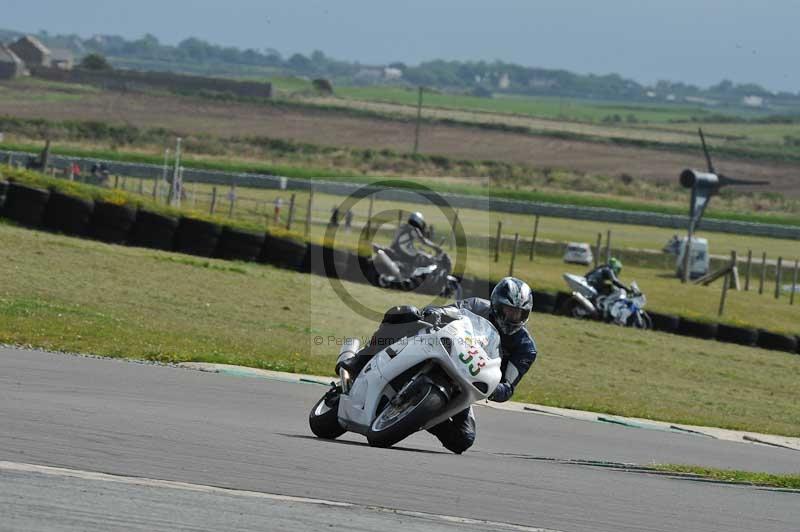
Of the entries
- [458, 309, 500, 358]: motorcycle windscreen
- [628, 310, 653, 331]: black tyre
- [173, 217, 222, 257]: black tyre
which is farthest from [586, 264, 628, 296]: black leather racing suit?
[458, 309, 500, 358]: motorcycle windscreen

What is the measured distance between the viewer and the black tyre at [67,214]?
23234mm

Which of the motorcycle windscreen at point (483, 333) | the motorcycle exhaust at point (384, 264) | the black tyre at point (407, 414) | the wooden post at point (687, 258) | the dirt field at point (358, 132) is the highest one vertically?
the motorcycle windscreen at point (483, 333)

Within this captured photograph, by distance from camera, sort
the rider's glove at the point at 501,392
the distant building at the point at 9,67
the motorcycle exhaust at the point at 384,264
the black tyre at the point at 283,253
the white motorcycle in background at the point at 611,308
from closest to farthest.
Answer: the rider's glove at the point at 501,392 → the black tyre at the point at 283,253 → the motorcycle exhaust at the point at 384,264 → the white motorcycle in background at the point at 611,308 → the distant building at the point at 9,67

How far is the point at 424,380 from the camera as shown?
8.57 m

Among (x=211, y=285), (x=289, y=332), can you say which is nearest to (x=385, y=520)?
(x=289, y=332)

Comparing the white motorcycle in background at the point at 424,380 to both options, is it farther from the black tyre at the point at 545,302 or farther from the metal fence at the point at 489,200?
the metal fence at the point at 489,200

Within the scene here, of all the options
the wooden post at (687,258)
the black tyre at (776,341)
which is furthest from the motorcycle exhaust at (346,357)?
the wooden post at (687,258)

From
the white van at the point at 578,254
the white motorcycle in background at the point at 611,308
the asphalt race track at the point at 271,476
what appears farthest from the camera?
the white van at the point at 578,254

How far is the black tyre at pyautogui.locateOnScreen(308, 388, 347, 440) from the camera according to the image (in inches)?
368

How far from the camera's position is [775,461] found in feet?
40.2

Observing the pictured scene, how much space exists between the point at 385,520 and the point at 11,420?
2561 millimetres

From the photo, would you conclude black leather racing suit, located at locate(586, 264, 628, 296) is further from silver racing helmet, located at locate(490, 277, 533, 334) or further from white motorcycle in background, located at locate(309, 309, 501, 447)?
white motorcycle in background, located at locate(309, 309, 501, 447)

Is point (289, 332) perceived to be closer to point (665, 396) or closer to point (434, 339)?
point (665, 396)

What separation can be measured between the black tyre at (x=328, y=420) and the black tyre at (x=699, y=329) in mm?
18927
